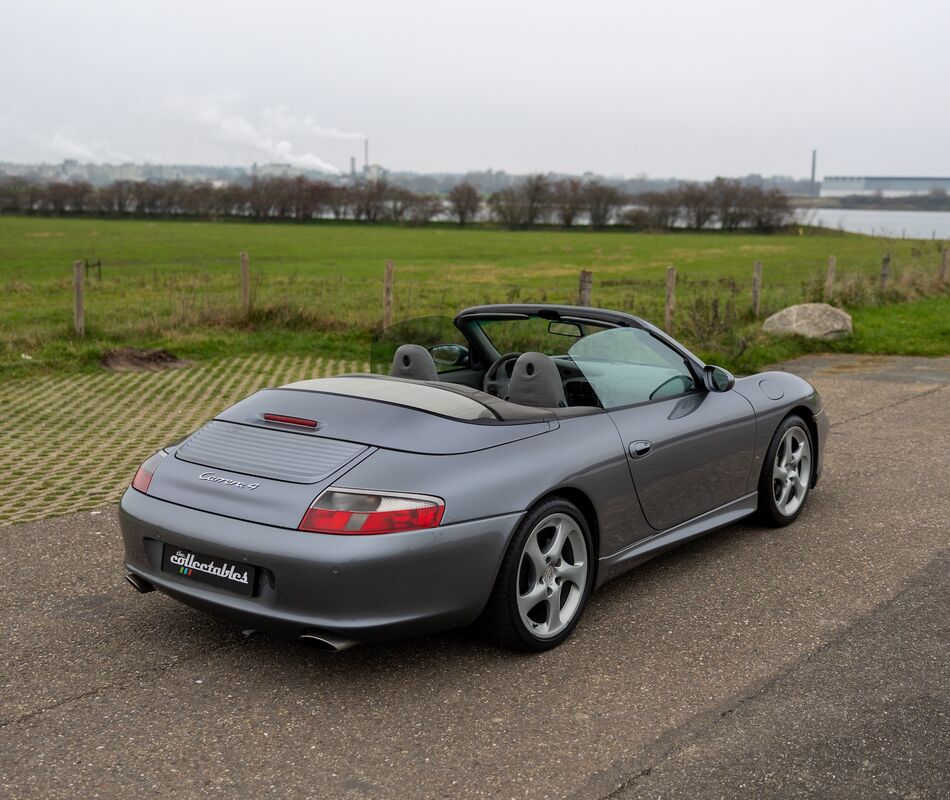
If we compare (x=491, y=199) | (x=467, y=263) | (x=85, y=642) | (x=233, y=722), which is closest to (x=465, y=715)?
(x=233, y=722)

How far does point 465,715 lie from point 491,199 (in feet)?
300

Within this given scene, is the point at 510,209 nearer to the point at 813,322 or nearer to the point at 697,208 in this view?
the point at 697,208

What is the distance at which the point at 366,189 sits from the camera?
318 ft

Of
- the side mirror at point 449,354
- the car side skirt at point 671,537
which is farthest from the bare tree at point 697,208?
the side mirror at point 449,354

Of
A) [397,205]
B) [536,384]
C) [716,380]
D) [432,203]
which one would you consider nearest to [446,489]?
[536,384]

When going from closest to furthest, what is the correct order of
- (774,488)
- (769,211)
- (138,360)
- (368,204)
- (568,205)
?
(774,488) < (138,360) < (769,211) < (568,205) < (368,204)

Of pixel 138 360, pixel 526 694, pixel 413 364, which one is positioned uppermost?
pixel 413 364

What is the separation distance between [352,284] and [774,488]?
79.2 feet

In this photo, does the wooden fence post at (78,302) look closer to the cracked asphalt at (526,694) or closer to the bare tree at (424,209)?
the cracked asphalt at (526,694)

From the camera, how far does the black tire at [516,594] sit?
3.83 meters

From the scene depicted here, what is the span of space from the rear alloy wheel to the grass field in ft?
24.0

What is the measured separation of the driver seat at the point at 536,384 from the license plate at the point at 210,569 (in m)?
1.40

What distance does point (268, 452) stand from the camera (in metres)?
3.99

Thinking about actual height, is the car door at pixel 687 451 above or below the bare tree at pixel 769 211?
below
